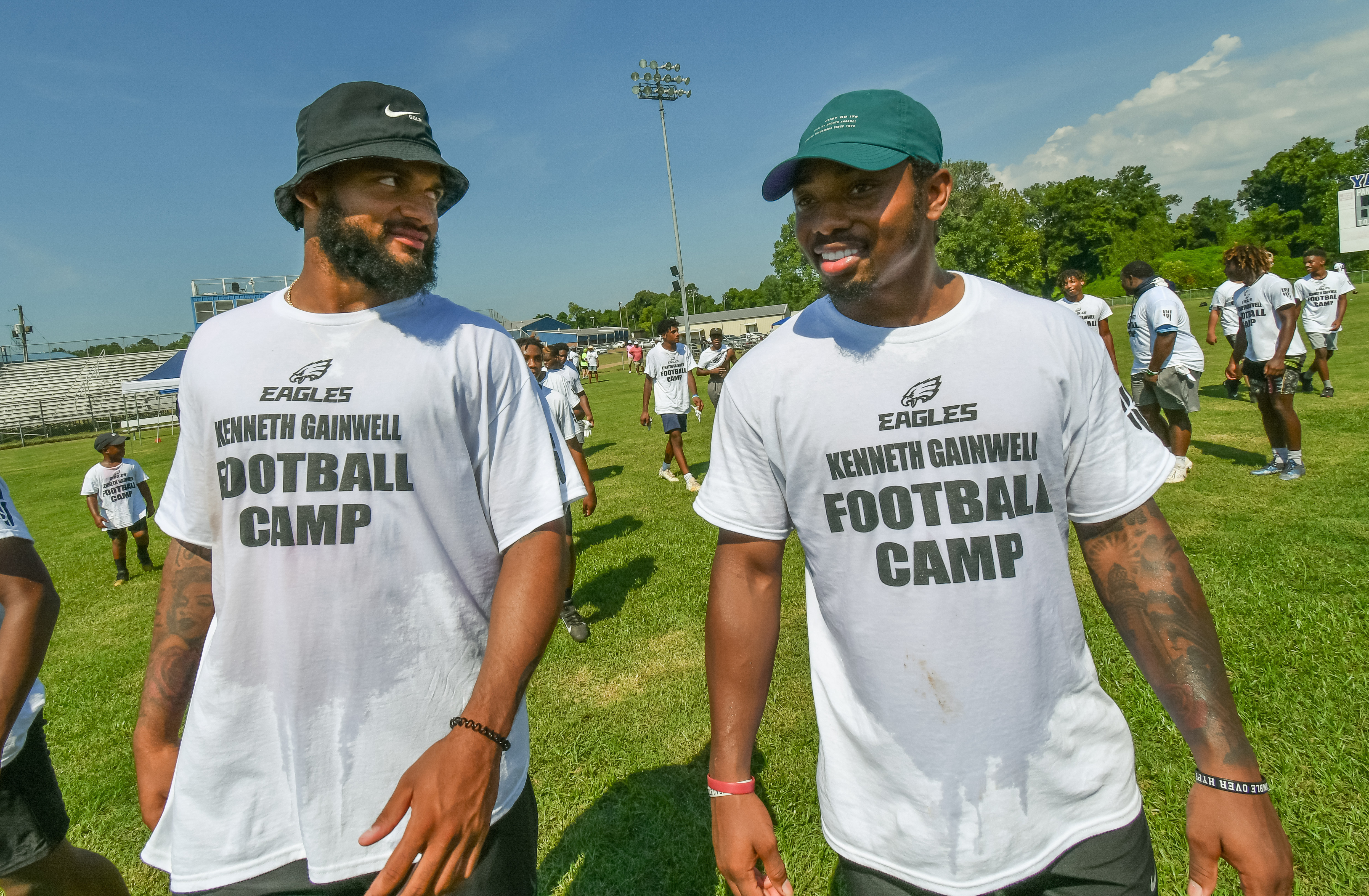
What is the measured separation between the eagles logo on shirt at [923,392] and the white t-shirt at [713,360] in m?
12.1

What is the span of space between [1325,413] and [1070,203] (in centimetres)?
7913

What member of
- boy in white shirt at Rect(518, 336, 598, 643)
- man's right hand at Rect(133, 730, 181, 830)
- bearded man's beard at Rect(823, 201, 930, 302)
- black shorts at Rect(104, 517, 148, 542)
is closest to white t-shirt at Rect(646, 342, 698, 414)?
boy in white shirt at Rect(518, 336, 598, 643)

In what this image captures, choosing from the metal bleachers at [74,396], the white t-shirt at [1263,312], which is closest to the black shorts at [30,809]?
the white t-shirt at [1263,312]

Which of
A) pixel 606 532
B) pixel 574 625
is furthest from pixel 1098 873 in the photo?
pixel 606 532

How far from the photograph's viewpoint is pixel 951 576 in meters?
1.57

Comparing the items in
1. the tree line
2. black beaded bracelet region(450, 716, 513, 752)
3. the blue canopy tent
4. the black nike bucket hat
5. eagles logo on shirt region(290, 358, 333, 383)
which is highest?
the tree line

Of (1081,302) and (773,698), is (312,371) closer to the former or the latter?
(773,698)

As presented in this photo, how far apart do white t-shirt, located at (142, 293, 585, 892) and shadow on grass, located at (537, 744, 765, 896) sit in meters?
1.74

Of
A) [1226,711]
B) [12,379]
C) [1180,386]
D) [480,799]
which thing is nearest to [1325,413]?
[1180,386]

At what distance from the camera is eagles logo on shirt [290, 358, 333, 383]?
1.74 metres

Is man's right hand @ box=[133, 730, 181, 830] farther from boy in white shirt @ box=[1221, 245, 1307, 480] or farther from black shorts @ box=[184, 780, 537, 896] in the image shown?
boy in white shirt @ box=[1221, 245, 1307, 480]

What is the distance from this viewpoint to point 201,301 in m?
46.3

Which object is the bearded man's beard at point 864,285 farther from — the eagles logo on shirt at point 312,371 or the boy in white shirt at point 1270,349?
the boy in white shirt at point 1270,349

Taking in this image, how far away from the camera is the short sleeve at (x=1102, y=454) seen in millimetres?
1650
